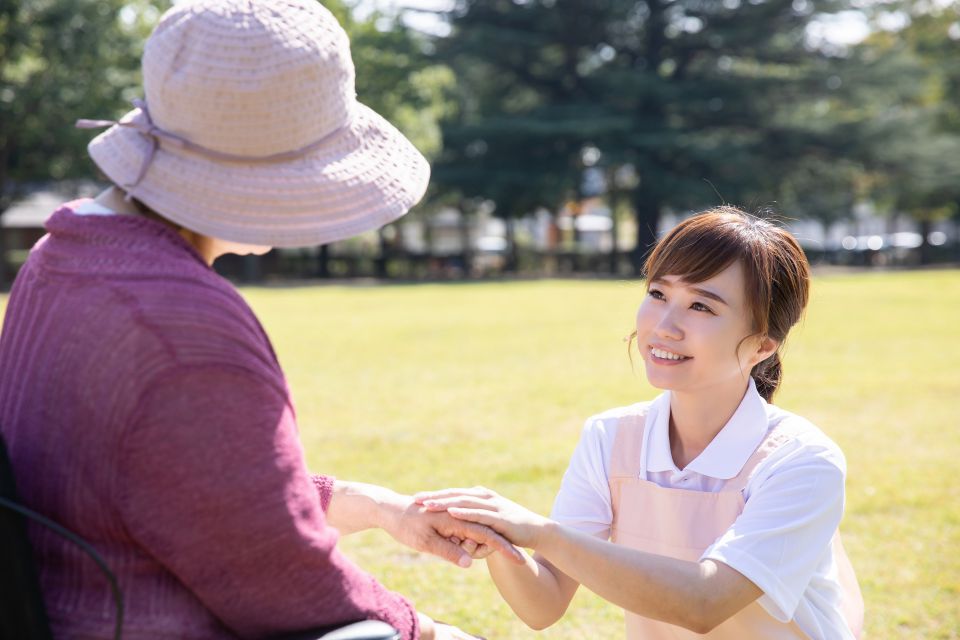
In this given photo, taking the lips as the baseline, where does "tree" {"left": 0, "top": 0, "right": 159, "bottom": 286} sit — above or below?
above

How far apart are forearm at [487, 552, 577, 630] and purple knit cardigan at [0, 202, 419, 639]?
858mm

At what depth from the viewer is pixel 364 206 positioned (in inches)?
66.7

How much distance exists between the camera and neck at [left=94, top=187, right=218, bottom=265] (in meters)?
1.59

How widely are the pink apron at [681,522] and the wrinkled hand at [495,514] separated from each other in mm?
420

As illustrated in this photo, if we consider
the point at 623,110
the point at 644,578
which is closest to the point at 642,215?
the point at 623,110

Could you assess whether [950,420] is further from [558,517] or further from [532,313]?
[532,313]

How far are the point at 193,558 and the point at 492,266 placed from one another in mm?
40303

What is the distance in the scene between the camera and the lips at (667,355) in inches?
97.8

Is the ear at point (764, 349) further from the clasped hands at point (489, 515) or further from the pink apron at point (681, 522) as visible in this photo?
the clasped hands at point (489, 515)

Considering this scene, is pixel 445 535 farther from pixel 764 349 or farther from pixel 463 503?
pixel 764 349

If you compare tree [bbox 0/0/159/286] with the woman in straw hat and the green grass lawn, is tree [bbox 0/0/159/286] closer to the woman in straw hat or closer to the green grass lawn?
the green grass lawn

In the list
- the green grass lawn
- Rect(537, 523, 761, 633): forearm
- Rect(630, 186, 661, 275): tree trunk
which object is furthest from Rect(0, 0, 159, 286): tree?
Rect(537, 523, 761, 633): forearm

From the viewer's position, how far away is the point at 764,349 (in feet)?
8.43

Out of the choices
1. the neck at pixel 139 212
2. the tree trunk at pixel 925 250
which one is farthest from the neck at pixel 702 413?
the tree trunk at pixel 925 250
